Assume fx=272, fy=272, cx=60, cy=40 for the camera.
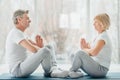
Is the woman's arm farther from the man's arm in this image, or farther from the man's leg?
the man's arm

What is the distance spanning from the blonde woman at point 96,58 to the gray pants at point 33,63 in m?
0.25

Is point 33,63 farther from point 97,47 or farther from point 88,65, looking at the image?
point 97,47

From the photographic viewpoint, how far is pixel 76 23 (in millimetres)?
4848

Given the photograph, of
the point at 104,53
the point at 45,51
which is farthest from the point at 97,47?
the point at 45,51

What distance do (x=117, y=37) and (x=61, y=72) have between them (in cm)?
234

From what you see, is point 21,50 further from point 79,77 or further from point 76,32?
point 76,32

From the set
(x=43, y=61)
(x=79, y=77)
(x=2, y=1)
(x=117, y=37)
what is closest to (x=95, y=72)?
(x=79, y=77)

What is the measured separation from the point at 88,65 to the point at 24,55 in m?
0.66

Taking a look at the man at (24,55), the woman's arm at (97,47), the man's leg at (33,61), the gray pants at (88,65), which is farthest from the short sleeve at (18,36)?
the woman's arm at (97,47)

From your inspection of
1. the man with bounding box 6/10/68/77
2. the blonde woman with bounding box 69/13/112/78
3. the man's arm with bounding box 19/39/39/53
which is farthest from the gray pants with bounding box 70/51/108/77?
the man's arm with bounding box 19/39/39/53

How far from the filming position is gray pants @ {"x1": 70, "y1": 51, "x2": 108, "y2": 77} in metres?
2.62

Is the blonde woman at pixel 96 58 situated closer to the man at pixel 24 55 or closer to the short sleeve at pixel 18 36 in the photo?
the man at pixel 24 55

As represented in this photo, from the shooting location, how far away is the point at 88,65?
2.66 meters

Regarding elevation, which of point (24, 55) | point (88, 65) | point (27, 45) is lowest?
point (88, 65)
